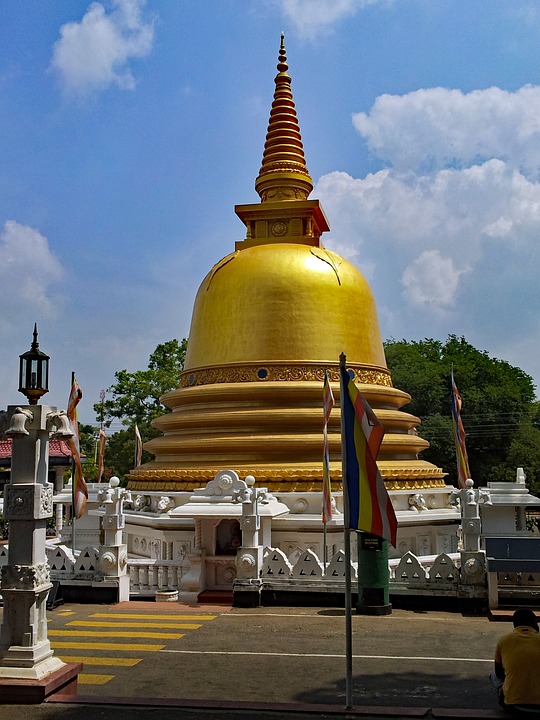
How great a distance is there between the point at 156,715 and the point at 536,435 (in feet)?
153

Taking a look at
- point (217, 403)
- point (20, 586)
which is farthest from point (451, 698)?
point (217, 403)

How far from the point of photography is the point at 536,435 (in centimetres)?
5162

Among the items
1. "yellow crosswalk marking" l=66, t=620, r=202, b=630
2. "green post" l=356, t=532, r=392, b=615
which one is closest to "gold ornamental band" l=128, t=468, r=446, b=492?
"green post" l=356, t=532, r=392, b=615

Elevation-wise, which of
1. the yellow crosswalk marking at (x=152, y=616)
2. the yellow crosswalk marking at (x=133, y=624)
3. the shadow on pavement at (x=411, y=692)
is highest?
the yellow crosswalk marking at (x=152, y=616)

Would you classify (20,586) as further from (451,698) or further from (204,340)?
(204,340)


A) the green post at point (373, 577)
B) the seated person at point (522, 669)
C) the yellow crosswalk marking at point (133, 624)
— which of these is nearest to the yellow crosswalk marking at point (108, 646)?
the yellow crosswalk marking at point (133, 624)

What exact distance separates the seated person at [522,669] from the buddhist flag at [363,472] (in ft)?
5.78

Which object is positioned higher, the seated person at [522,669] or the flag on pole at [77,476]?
the flag on pole at [77,476]

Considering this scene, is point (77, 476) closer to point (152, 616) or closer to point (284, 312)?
point (152, 616)

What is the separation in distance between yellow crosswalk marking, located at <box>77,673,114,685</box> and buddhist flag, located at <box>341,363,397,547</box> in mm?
4348

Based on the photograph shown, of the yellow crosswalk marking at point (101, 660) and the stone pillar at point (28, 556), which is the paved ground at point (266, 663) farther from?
the stone pillar at point (28, 556)

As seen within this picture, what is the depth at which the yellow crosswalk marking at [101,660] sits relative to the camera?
12.1 metres

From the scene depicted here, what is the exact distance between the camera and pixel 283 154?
29.9 m

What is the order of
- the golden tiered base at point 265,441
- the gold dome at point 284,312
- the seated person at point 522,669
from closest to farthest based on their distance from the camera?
the seated person at point 522,669 < the golden tiered base at point 265,441 < the gold dome at point 284,312
